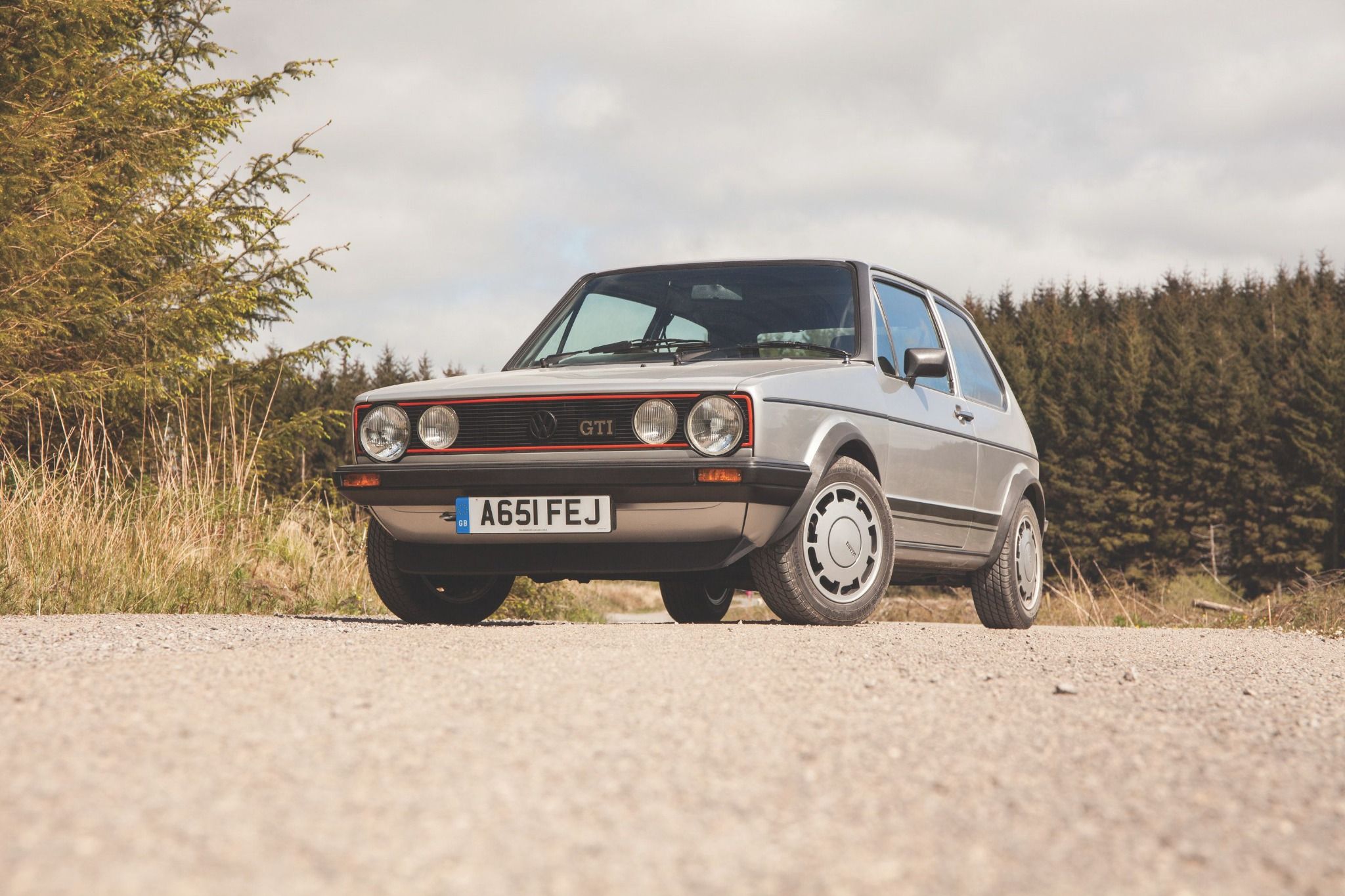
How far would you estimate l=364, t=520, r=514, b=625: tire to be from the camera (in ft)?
18.8

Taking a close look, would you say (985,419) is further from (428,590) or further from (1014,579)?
(428,590)

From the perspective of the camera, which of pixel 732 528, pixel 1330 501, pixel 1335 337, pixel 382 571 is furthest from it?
pixel 1335 337

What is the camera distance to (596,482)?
16.5ft

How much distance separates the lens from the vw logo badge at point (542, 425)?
17.1 ft

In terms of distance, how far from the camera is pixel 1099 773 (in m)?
2.48

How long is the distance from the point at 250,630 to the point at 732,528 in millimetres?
1961

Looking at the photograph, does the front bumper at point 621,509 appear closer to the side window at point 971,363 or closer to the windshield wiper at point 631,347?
the windshield wiper at point 631,347

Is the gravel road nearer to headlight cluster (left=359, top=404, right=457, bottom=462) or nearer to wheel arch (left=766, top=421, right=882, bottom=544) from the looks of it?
wheel arch (left=766, top=421, right=882, bottom=544)

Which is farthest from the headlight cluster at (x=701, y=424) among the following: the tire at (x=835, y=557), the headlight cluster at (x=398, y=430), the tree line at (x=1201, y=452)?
the tree line at (x=1201, y=452)

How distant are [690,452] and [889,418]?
4.45 ft

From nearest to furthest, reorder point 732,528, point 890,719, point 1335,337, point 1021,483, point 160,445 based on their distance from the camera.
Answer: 1. point 890,719
2. point 732,528
3. point 1021,483
4. point 160,445
5. point 1335,337

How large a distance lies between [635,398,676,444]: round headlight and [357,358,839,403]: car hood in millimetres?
60

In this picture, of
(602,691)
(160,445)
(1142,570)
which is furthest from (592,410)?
(1142,570)

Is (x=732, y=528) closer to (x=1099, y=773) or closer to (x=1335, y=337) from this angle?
(x=1099, y=773)
